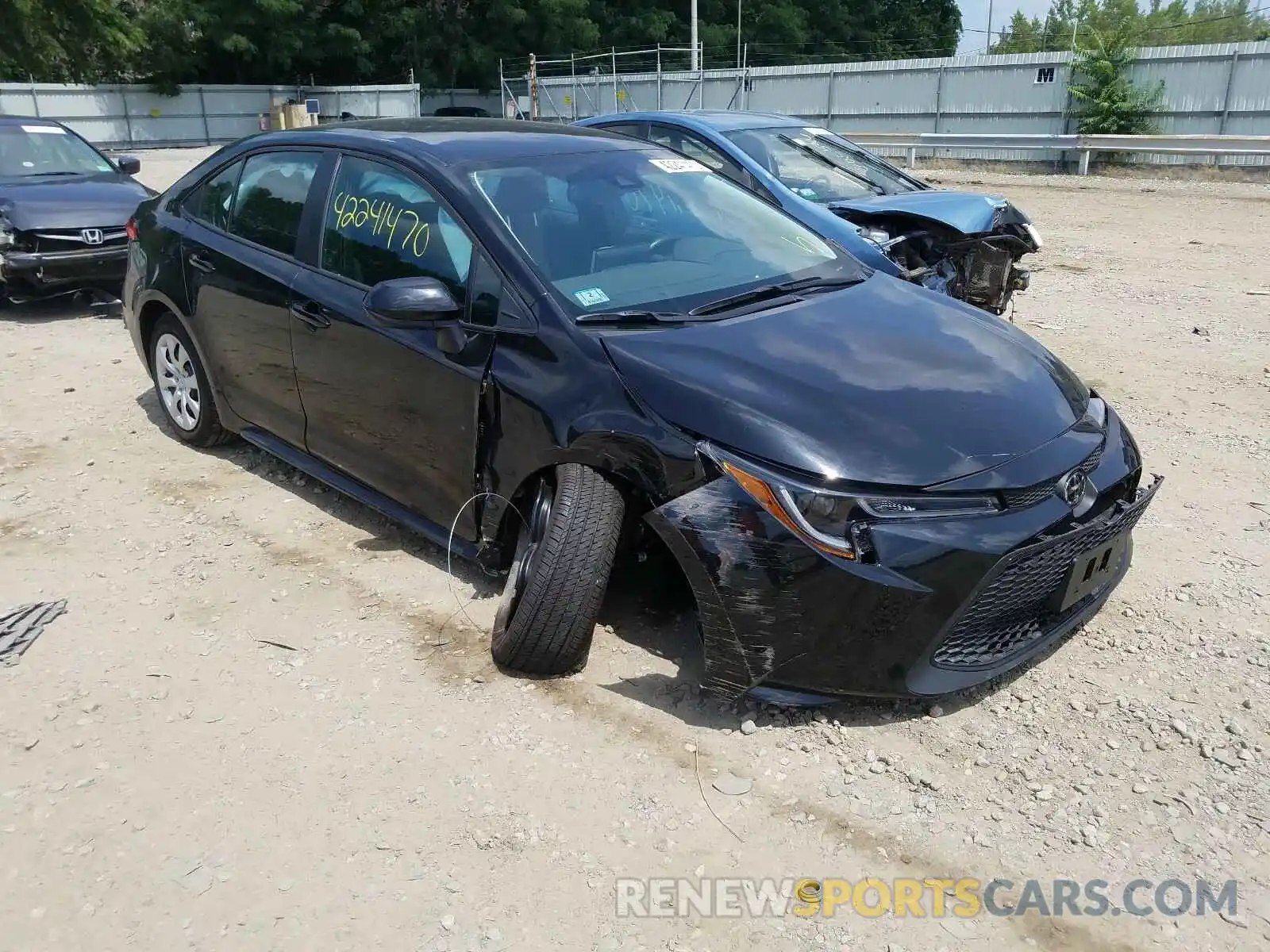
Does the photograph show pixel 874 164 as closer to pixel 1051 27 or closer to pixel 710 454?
pixel 710 454

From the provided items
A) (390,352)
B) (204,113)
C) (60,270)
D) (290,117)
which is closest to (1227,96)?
(60,270)

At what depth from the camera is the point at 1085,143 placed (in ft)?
61.8

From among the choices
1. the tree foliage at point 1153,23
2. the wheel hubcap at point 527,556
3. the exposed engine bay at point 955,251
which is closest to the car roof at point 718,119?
the exposed engine bay at point 955,251

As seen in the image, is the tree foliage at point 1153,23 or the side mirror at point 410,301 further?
the tree foliage at point 1153,23

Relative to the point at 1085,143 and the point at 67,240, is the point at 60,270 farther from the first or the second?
the point at 1085,143

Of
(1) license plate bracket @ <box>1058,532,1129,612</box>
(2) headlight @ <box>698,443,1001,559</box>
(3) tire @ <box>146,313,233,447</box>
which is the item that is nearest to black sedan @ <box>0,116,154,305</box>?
(3) tire @ <box>146,313,233,447</box>

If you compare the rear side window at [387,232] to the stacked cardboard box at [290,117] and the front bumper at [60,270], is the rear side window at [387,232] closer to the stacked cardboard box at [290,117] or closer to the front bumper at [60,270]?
the front bumper at [60,270]

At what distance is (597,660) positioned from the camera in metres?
3.56

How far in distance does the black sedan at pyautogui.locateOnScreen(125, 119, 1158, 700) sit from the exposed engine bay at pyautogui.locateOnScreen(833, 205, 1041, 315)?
9.51 feet

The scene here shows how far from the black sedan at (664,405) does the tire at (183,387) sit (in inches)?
21.7

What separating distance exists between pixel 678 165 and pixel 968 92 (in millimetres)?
21255

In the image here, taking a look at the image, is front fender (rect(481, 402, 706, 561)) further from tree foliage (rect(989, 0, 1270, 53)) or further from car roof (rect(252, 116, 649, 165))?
tree foliage (rect(989, 0, 1270, 53))

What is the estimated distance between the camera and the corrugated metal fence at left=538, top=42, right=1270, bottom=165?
19281mm

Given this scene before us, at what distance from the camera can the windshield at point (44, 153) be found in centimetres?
937
